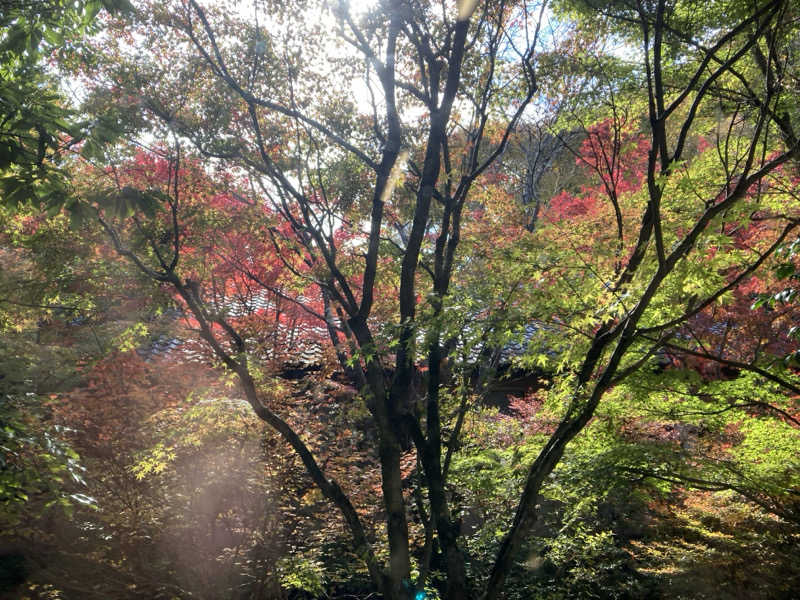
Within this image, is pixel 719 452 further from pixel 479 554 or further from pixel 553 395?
pixel 479 554

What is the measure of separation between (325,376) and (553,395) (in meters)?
4.08

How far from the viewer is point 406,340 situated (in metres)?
5.03

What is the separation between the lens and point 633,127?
8586 millimetres

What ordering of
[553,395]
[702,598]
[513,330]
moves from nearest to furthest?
[513,330] < [553,395] < [702,598]

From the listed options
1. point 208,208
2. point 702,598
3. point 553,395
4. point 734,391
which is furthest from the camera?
point 208,208

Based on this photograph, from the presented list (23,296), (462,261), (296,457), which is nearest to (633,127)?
(462,261)

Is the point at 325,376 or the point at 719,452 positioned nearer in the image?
the point at 719,452

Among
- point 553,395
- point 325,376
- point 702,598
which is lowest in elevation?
point 702,598

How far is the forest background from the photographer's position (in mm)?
5125

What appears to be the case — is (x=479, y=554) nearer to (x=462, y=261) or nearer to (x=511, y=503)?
(x=511, y=503)

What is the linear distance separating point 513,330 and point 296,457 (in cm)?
448

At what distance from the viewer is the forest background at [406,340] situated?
16.8ft

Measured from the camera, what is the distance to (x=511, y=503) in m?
8.24

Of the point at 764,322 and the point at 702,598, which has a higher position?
the point at 764,322
